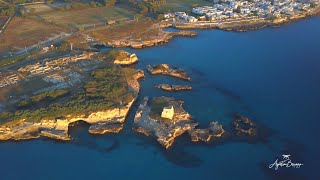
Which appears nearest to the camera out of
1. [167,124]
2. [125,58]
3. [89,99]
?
[167,124]

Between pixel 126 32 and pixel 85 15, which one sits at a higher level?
pixel 85 15

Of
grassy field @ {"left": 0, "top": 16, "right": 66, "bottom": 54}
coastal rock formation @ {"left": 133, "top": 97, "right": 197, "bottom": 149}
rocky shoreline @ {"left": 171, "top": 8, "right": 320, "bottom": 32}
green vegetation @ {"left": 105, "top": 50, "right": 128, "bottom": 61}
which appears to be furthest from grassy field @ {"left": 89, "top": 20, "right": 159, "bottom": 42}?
coastal rock formation @ {"left": 133, "top": 97, "right": 197, "bottom": 149}

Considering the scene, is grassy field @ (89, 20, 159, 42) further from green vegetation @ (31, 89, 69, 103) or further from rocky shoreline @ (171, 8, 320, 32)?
green vegetation @ (31, 89, 69, 103)

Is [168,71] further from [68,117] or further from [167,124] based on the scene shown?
[68,117]

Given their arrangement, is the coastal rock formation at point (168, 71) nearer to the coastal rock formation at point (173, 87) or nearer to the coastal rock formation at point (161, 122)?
the coastal rock formation at point (173, 87)

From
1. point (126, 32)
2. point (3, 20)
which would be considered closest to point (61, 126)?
point (126, 32)

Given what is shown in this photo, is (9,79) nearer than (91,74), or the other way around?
(9,79)

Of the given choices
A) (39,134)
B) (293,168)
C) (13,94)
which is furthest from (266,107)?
(13,94)
